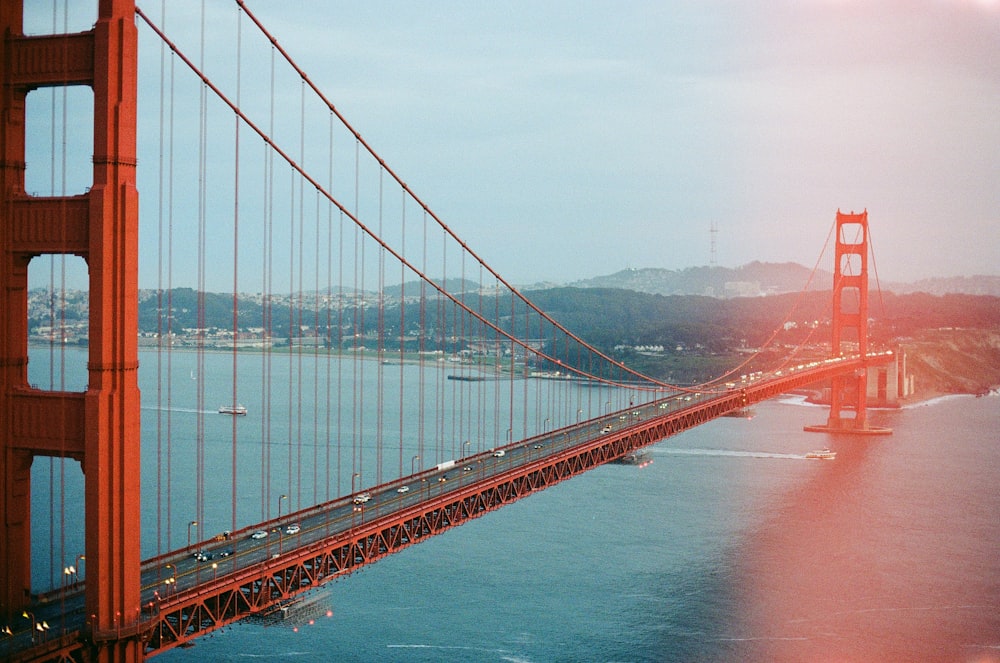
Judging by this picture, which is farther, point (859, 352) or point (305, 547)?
point (859, 352)

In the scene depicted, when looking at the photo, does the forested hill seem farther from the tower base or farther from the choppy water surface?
the choppy water surface

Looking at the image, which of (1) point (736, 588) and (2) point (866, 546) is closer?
(1) point (736, 588)

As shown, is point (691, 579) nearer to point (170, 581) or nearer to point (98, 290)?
point (170, 581)

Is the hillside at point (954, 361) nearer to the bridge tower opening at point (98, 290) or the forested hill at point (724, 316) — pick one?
the forested hill at point (724, 316)

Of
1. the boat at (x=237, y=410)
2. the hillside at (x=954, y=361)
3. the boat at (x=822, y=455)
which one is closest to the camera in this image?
the boat at (x=822, y=455)

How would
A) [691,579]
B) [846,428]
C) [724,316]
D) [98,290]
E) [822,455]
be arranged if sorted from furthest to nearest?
1. [724,316]
2. [846,428]
3. [822,455]
4. [691,579]
5. [98,290]

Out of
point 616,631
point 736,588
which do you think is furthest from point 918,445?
point 616,631

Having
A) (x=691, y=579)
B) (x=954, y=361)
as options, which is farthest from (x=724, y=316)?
(x=691, y=579)

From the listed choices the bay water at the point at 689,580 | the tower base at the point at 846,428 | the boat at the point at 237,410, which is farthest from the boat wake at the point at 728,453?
the boat at the point at 237,410

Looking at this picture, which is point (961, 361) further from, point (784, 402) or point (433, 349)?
point (433, 349)
